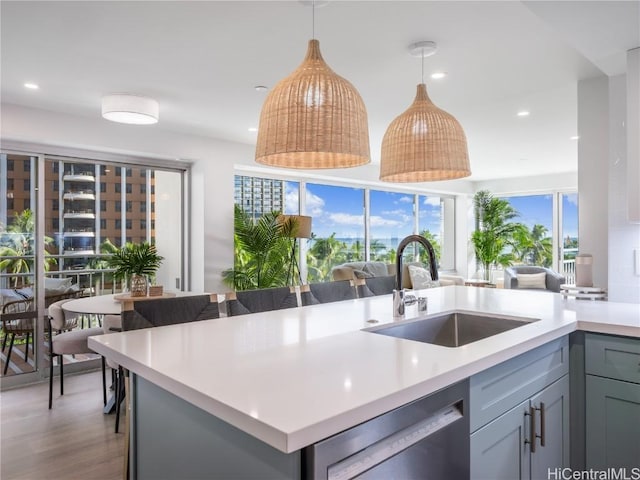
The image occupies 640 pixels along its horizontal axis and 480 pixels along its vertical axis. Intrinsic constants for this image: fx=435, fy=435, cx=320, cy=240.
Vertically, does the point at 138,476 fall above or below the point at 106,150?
below

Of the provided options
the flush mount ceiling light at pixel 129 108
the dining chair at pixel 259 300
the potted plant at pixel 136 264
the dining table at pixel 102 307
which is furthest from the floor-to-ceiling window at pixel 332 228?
the dining chair at pixel 259 300

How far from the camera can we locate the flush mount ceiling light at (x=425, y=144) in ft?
7.04

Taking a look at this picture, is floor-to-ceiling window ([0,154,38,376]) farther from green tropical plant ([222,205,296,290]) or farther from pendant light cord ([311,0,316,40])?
pendant light cord ([311,0,316,40])

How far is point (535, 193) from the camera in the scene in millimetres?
8617

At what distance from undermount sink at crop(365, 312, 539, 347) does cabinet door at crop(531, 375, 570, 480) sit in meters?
0.31

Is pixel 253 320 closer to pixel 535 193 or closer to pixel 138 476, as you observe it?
pixel 138 476

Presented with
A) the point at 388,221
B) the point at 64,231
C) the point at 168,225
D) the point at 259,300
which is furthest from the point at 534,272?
the point at 64,231

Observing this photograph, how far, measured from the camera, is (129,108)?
3480mm

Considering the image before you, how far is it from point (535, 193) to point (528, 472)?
810cm

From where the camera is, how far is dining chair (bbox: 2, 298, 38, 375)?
3.91 m

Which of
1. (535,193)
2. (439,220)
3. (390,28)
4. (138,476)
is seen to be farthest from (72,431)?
(535,193)

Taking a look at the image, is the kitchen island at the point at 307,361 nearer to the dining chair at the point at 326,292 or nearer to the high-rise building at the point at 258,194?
the dining chair at the point at 326,292

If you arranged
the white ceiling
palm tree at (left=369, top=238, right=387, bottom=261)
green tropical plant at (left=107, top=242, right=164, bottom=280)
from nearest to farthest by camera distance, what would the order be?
the white ceiling, green tropical plant at (left=107, top=242, right=164, bottom=280), palm tree at (left=369, top=238, right=387, bottom=261)

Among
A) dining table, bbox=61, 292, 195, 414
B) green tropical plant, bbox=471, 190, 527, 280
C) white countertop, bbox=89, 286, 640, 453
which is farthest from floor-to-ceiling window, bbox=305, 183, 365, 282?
white countertop, bbox=89, 286, 640, 453
